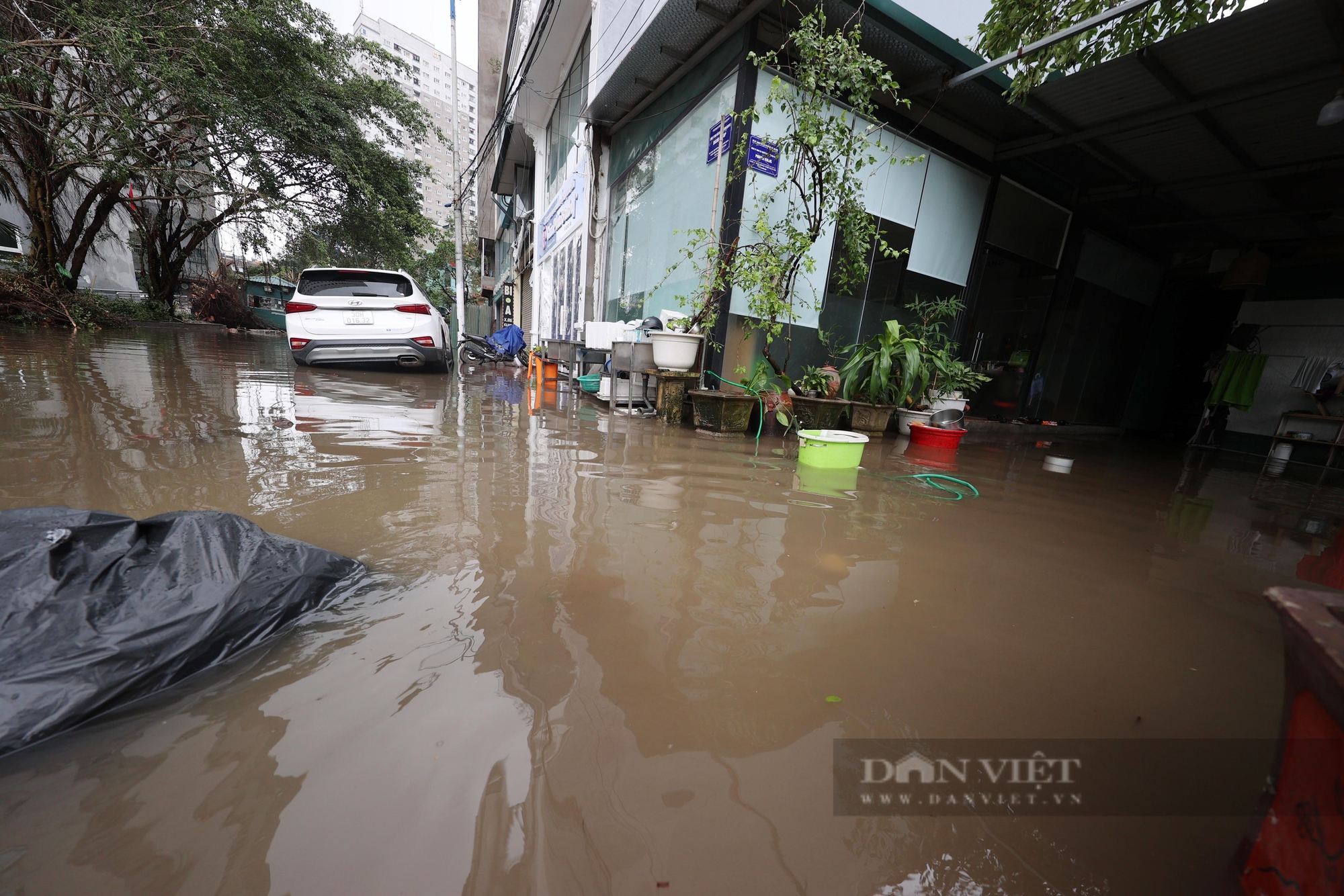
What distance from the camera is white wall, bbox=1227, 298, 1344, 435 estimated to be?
24.4 feet

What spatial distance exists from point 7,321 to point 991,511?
1473 centimetres

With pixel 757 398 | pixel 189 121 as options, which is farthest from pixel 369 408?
pixel 189 121

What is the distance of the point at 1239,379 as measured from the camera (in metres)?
7.93

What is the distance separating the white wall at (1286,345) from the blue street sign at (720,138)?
953 centimetres

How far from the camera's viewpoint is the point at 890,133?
17.7ft

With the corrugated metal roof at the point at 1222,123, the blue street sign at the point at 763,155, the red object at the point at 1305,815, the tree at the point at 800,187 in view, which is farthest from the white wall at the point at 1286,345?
the red object at the point at 1305,815

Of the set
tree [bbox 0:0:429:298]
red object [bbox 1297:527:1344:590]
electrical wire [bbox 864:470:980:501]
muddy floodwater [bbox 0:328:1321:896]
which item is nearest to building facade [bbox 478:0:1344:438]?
electrical wire [bbox 864:470:980:501]

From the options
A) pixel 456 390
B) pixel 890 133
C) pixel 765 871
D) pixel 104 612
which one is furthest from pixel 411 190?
pixel 765 871

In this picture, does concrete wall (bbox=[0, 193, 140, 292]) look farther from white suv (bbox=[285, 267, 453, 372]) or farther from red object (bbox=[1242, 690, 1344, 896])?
red object (bbox=[1242, 690, 1344, 896])

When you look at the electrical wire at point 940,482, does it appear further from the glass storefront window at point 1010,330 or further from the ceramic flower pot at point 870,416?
the glass storefront window at point 1010,330

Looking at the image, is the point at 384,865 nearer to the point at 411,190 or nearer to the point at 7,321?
the point at 7,321

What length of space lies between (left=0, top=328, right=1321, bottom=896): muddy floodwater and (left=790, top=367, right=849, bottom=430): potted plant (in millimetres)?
1921

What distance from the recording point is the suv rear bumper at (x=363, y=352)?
6.16 m

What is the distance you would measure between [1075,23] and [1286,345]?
781 cm
